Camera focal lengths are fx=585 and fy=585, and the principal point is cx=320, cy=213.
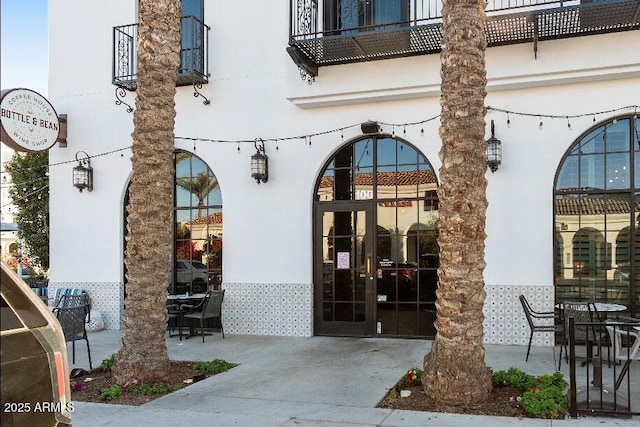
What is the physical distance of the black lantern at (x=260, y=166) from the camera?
10.5 metres

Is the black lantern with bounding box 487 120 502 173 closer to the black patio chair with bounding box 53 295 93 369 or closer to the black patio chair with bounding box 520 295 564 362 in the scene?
the black patio chair with bounding box 520 295 564 362

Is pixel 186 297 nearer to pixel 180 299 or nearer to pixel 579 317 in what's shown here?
pixel 180 299

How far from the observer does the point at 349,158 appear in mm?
10484

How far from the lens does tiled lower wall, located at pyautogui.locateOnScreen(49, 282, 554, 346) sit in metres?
9.24

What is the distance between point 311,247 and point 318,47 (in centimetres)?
345

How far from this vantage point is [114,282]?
11797 millimetres

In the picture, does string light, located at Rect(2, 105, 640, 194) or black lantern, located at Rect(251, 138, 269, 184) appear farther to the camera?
black lantern, located at Rect(251, 138, 269, 184)

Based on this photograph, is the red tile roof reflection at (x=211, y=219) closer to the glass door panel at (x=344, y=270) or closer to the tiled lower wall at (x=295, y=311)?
the tiled lower wall at (x=295, y=311)

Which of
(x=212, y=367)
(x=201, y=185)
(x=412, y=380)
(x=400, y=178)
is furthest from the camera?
(x=201, y=185)

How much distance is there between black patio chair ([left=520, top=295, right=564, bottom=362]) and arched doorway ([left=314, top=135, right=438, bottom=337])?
167 cm

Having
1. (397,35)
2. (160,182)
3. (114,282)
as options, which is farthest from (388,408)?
(114,282)

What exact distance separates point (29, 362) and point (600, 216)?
843 cm

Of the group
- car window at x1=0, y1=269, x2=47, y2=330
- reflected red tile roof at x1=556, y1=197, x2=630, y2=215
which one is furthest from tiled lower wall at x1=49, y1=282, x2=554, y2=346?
car window at x1=0, y1=269, x2=47, y2=330

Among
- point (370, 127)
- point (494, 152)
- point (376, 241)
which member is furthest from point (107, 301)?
point (494, 152)
